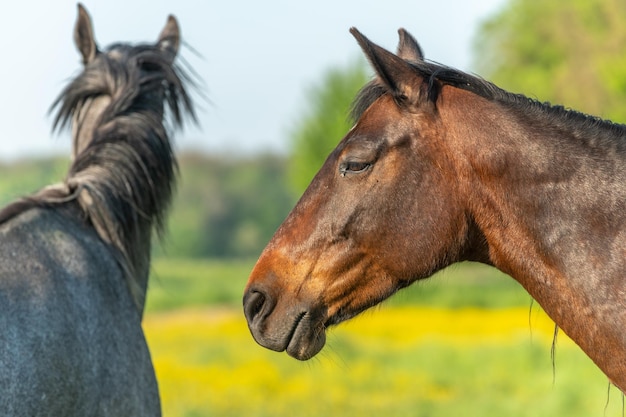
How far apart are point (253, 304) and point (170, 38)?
3.01 metres

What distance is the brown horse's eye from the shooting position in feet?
12.2

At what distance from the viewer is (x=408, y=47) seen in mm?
4215

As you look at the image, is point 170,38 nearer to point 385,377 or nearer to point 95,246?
point 95,246

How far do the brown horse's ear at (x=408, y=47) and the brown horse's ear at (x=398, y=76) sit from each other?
1.39 feet

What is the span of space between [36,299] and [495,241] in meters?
2.12

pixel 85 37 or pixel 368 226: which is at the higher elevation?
pixel 85 37

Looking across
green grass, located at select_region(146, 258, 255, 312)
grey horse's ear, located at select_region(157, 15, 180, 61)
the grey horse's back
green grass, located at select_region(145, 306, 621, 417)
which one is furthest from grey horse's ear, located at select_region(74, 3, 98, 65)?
green grass, located at select_region(146, 258, 255, 312)

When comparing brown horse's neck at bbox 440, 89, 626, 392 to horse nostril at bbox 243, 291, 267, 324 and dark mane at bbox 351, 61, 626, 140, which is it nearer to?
dark mane at bbox 351, 61, 626, 140

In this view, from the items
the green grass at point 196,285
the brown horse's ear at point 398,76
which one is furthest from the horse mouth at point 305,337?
the green grass at point 196,285

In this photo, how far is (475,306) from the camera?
28.8m

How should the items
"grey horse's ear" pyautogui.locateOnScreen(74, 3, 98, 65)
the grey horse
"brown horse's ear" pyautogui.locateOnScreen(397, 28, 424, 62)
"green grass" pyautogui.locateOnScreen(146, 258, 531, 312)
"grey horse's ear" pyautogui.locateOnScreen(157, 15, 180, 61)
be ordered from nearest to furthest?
the grey horse
"brown horse's ear" pyautogui.locateOnScreen(397, 28, 424, 62)
"grey horse's ear" pyautogui.locateOnScreen(74, 3, 98, 65)
"grey horse's ear" pyautogui.locateOnScreen(157, 15, 180, 61)
"green grass" pyautogui.locateOnScreen(146, 258, 531, 312)

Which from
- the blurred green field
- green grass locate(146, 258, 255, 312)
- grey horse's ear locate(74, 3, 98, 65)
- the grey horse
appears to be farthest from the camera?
green grass locate(146, 258, 255, 312)

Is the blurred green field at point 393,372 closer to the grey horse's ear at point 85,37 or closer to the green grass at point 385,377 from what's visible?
the green grass at point 385,377

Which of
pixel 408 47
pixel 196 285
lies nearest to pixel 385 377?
pixel 408 47
